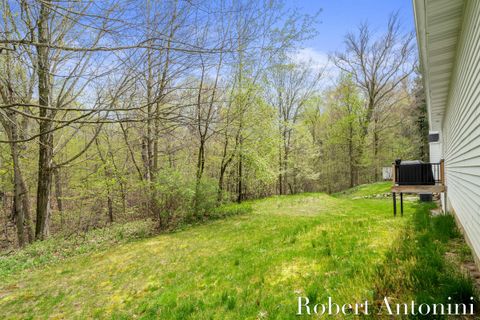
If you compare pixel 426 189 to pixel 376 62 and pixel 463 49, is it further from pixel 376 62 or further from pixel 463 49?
pixel 376 62

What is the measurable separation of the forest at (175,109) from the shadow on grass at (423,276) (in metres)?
→ 2.80

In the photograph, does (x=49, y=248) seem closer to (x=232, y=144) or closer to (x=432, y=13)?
(x=232, y=144)

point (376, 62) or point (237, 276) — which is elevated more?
point (376, 62)

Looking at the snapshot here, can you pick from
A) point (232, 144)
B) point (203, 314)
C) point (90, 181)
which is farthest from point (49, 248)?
point (232, 144)

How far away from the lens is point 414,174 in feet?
24.0

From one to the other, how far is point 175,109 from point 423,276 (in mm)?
3274

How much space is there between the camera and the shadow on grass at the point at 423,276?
81.0 inches

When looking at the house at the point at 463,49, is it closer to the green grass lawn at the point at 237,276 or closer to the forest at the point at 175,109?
the green grass lawn at the point at 237,276

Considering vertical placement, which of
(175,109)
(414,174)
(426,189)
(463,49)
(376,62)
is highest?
(376,62)

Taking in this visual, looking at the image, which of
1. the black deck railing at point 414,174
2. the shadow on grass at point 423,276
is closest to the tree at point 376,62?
the black deck railing at point 414,174

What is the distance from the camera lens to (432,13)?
272 cm

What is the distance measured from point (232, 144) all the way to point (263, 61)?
3443 millimetres

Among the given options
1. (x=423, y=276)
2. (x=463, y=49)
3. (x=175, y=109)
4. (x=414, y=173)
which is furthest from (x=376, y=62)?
(x=423, y=276)

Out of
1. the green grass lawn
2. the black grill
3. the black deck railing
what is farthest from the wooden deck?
the green grass lawn
